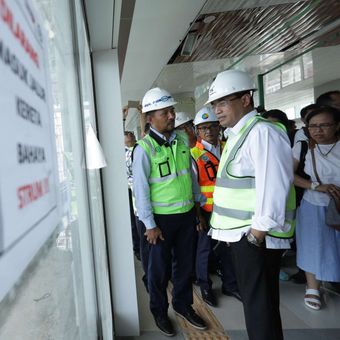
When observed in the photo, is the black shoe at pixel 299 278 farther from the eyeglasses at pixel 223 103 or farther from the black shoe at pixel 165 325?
the eyeglasses at pixel 223 103

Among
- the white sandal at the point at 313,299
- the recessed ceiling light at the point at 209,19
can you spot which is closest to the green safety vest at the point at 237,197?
the white sandal at the point at 313,299

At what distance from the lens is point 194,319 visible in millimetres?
2332

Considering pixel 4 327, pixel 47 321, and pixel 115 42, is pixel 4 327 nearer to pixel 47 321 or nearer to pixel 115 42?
pixel 47 321

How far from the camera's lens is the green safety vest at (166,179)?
2.20 meters

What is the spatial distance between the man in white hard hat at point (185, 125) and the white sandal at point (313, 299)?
194cm

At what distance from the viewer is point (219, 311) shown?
2.57 meters

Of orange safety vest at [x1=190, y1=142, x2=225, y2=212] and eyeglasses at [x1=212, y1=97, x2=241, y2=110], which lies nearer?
eyeglasses at [x1=212, y1=97, x2=241, y2=110]

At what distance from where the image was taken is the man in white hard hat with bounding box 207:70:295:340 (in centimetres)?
150

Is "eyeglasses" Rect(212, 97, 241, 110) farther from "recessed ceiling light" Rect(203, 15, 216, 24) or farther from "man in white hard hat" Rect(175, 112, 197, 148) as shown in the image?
"man in white hard hat" Rect(175, 112, 197, 148)

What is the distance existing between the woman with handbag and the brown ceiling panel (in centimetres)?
133

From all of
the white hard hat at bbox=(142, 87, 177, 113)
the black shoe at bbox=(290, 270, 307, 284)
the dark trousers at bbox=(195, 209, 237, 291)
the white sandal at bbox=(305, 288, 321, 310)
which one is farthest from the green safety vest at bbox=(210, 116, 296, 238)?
the black shoe at bbox=(290, 270, 307, 284)

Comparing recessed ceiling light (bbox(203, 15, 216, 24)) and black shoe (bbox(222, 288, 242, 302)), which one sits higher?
recessed ceiling light (bbox(203, 15, 216, 24))

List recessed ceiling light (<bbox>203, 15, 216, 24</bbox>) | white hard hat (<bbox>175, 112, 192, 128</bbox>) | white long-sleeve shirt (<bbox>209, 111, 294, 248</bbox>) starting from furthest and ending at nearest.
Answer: white hard hat (<bbox>175, 112, 192, 128</bbox>)
recessed ceiling light (<bbox>203, 15, 216, 24</bbox>)
white long-sleeve shirt (<bbox>209, 111, 294, 248</bbox>)

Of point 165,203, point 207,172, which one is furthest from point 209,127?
point 165,203
